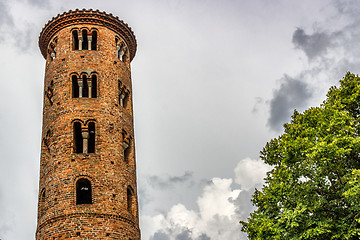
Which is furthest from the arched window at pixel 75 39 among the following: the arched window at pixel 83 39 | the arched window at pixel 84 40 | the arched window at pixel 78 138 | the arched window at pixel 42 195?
the arched window at pixel 42 195

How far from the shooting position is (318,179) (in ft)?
62.8

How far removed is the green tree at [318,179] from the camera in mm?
17906

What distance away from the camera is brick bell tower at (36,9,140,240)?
22.9 metres

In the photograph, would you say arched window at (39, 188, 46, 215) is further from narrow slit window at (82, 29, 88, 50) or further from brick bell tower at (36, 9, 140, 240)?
narrow slit window at (82, 29, 88, 50)

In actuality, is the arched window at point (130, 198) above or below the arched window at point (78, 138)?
below

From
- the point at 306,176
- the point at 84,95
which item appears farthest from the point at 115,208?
the point at 306,176

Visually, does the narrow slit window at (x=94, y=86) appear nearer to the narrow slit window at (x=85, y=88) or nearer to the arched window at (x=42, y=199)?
the narrow slit window at (x=85, y=88)

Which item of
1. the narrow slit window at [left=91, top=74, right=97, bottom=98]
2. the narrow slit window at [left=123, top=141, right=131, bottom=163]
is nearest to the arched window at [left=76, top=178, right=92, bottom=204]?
the narrow slit window at [left=123, top=141, right=131, bottom=163]

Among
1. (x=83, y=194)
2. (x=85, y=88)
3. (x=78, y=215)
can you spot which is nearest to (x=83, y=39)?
(x=85, y=88)

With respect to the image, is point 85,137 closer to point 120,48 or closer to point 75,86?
point 75,86

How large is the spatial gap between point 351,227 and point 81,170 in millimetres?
13247

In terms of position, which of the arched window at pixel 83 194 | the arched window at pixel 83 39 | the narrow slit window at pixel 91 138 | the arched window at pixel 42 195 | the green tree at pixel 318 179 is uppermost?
the arched window at pixel 83 39

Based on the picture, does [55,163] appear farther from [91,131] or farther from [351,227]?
[351,227]

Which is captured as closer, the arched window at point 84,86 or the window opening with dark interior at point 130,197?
the window opening with dark interior at point 130,197
